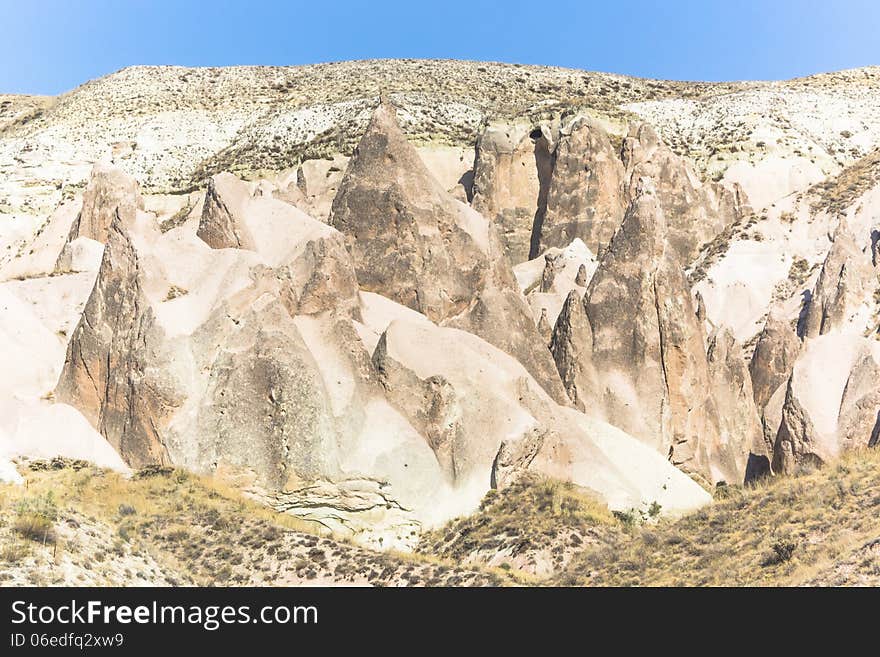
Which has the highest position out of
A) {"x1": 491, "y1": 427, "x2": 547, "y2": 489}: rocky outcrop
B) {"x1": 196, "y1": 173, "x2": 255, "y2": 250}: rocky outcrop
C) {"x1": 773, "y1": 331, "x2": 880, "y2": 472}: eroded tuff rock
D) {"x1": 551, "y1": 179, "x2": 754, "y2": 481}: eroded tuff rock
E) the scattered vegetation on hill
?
{"x1": 196, "y1": 173, "x2": 255, "y2": 250}: rocky outcrop

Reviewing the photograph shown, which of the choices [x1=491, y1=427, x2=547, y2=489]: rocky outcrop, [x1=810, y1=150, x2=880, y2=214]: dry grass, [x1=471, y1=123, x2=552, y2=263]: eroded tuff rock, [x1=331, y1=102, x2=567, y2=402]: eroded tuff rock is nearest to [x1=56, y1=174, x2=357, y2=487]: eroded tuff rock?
[x1=491, y1=427, x2=547, y2=489]: rocky outcrop

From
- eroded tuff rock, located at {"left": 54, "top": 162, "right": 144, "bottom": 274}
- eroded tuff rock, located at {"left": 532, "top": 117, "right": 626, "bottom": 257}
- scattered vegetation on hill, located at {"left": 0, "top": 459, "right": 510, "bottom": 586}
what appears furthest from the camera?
eroded tuff rock, located at {"left": 532, "top": 117, "right": 626, "bottom": 257}

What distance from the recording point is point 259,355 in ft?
99.7

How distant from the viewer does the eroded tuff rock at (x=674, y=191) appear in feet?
206

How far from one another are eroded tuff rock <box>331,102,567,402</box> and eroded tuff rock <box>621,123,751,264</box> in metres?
23.5

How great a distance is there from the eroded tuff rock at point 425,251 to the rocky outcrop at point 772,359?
1179 centimetres

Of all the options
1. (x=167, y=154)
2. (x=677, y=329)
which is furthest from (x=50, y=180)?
(x=677, y=329)

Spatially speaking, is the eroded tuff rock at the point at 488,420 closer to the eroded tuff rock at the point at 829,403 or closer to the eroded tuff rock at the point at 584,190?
the eroded tuff rock at the point at 829,403

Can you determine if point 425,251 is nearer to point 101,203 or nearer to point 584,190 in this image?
point 101,203

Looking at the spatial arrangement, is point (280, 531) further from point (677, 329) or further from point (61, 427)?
point (677, 329)

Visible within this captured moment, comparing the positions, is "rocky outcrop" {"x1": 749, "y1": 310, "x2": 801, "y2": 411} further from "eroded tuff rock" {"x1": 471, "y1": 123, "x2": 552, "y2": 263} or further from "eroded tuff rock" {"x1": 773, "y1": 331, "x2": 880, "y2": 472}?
"eroded tuff rock" {"x1": 471, "y1": 123, "x2": 552, "y2": 263}

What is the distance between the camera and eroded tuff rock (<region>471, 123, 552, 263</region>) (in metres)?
63.1

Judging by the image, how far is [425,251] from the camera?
38.9 m

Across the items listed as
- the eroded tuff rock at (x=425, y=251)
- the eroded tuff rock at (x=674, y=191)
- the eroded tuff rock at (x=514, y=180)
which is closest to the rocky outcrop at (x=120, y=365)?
the eroded tuff rock at (x=425, y=251)
